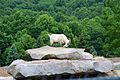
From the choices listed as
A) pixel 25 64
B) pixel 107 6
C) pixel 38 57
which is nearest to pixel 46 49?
pixel 38 57

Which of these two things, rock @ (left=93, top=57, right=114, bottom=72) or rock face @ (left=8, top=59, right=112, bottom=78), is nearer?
rock face @ (left=8, top=59, right=112, bottom=78)

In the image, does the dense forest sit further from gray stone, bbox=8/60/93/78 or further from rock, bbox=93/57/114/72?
rock, bbox=93/57/114/72

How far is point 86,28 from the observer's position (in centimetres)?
3183

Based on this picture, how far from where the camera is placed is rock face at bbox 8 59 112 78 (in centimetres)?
658

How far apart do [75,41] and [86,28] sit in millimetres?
7331

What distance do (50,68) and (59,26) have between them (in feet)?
70.7

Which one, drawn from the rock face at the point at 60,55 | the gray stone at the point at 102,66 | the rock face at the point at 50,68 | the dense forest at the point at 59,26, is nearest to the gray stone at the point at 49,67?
the rock face at the point at 50,68

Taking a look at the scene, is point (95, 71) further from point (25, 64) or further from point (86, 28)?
point (86, 28)


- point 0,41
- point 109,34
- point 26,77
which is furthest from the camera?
point 0,41

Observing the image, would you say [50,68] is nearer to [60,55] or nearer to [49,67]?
[49,67]

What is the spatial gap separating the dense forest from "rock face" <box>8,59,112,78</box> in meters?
1.01

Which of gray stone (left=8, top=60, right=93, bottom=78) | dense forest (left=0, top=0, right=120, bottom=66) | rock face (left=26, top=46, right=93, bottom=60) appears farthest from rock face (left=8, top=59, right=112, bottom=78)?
dense forest (left=0, top=0, right=120, bottom=66)

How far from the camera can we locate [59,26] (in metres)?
28.2

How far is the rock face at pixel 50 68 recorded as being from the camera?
658cm
